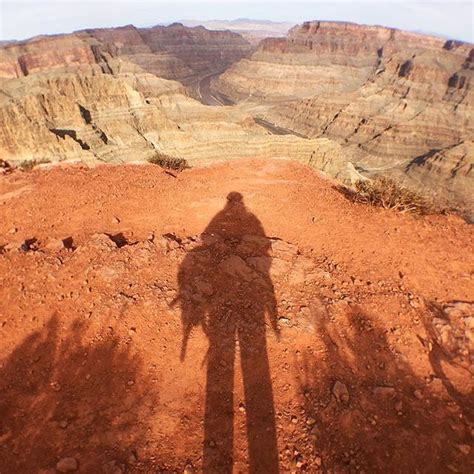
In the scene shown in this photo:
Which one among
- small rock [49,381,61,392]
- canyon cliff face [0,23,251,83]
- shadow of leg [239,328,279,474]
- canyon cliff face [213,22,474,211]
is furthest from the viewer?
canyon cliff face [0,23,251,83]

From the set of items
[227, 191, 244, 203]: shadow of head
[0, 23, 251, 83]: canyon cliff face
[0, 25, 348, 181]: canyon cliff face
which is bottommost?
[0, 25, 348, 181]: canyon cliff face

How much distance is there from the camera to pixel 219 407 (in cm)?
510

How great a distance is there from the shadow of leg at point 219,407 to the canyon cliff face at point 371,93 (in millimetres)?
57128

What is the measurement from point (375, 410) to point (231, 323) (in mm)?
2368

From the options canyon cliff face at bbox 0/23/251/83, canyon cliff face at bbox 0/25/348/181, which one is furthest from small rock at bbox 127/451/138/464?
canyon cliff face at bbox 0/23/251/83

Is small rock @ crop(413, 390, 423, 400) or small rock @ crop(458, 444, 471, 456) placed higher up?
small rock @ crop(413, 390, 423, 400)

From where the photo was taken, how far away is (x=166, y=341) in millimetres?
5898

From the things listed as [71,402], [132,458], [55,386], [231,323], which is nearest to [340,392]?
[231,323]

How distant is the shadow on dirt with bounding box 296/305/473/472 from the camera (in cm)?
455

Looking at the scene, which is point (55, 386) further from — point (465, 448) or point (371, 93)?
point (371, 93)

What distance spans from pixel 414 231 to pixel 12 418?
7.96m

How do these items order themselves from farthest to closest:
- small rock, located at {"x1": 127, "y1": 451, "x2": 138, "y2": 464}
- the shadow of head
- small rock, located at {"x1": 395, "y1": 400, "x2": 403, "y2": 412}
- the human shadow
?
the shadow of head
small rock, located at {"x1": 395, "y1": 400, "x2": 403, "y2": 412}
the human shadow
small rock, located at {"x1": 127, "y1": 451, "x2": 138, "y2": 464}

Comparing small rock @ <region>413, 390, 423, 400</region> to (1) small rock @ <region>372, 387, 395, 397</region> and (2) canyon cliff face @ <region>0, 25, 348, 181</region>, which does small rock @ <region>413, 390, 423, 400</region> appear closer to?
(1) small rock @ <region>372, 387, 395, 397</region>

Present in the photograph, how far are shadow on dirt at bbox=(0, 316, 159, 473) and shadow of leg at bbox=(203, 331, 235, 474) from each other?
30.9 inches
